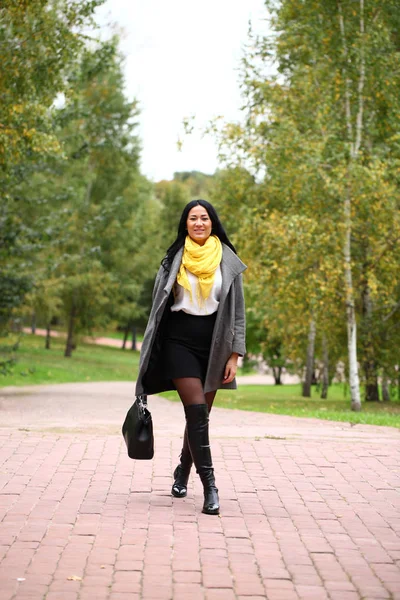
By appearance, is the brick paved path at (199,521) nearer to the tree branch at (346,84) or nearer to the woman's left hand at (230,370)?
the woman's left hand at (230,370)

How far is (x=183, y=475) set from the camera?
6.56 meters

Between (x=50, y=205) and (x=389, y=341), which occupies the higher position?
(x=50, y=205)

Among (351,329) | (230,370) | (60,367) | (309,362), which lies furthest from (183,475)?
(60,367)

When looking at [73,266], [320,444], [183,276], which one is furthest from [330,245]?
[73,266]

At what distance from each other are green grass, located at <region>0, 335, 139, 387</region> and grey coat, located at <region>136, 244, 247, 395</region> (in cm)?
1951

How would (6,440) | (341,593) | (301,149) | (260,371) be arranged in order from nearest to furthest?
1. (341,593)
2. (6,440)
3. (301,149)
4. (260,371)

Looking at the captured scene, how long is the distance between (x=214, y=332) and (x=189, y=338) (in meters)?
0.19

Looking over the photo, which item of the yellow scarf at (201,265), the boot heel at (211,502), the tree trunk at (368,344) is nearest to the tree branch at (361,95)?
the tree trunk at (368,344)

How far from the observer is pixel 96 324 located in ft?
145

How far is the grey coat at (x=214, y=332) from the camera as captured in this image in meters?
6.15

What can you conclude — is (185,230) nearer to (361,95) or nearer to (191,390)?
(191,390)

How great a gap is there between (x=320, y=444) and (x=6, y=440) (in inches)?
122

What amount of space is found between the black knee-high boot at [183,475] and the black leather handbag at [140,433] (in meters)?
0.38

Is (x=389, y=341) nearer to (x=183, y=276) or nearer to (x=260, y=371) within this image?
(x=183, y=276)
